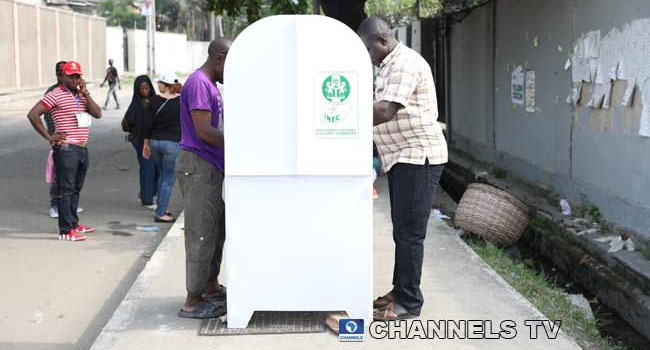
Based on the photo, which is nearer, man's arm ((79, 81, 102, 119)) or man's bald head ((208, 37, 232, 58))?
man's bald head ((208, 37, 232, 58))

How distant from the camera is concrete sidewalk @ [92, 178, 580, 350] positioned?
4.62 meters

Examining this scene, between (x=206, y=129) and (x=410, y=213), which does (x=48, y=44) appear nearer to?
(x=206, y=129)

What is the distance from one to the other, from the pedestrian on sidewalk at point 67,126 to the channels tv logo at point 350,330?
405 centimetres

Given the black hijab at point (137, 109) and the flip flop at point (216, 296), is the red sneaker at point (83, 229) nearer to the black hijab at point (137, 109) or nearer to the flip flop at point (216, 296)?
the black hijab at point (137, 109)

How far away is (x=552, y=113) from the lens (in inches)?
362

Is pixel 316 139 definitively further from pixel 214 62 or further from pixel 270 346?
pixel 270 346

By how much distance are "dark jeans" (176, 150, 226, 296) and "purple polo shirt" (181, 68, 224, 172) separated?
1.7 inches

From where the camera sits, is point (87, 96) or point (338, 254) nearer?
point (338, 254)

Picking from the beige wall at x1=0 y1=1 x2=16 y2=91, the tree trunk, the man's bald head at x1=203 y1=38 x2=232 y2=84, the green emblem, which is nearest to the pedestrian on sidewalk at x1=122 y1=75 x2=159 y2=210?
the man's bald head at x1=203 y1=38 x2=232 y2=84

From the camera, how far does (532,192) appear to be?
9438mm

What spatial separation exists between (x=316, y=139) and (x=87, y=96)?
4.10 m

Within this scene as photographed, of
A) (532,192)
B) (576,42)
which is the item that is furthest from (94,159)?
(576,42)

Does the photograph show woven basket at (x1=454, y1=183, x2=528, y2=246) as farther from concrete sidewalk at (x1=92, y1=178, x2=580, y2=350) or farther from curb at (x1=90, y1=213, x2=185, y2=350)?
curb at (x1=90, y1=213, x2=185, y2=350)

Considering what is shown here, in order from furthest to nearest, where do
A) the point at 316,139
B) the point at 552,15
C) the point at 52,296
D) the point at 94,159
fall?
1. the point at 94,159
2. the point at 552,15
3. the point at 52,296
4. the point at 316,139
